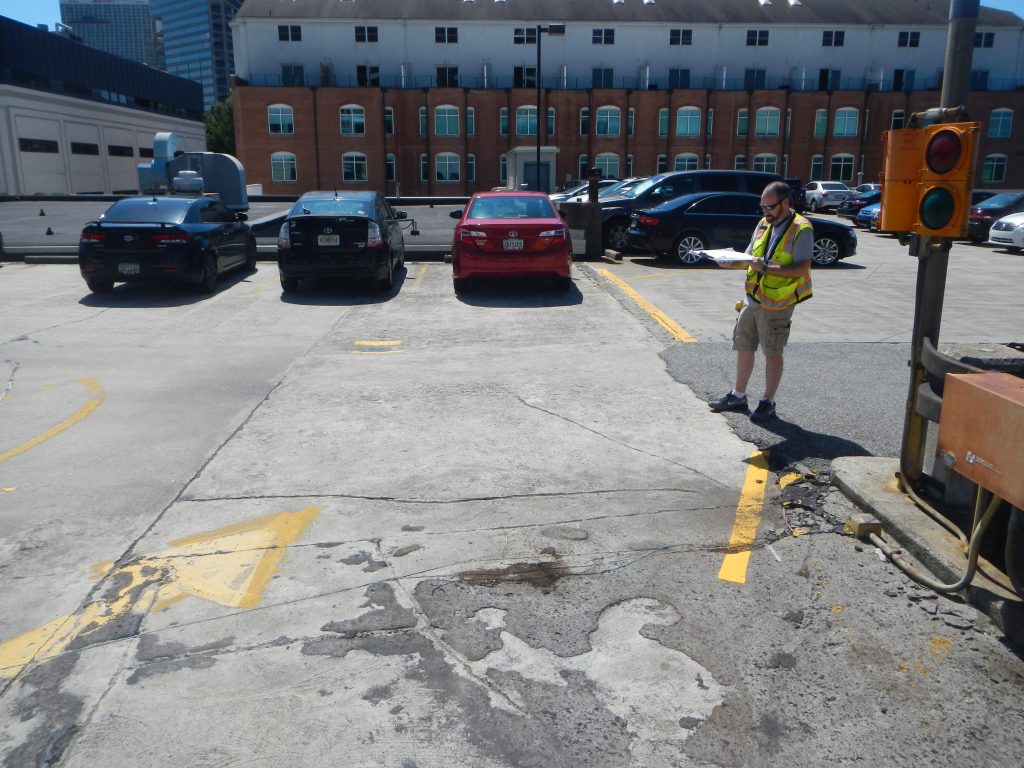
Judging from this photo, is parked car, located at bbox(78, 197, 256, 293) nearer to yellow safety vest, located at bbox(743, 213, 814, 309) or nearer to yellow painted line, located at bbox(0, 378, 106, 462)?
yellow painted line, located at bbox(0, 378, 106, 462)

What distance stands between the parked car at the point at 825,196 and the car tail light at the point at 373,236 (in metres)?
37.4

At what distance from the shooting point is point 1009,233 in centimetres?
2141

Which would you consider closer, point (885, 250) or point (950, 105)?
point (950, 105)

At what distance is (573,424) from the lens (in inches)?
270

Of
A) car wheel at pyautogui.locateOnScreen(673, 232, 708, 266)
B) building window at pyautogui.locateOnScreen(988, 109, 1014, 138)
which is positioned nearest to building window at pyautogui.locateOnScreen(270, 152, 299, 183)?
car wheel at pyautogui.locateOnScreen(673, 232, 708, 266)

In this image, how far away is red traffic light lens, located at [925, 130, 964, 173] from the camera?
4.40m

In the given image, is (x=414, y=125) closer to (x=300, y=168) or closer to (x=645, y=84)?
→ (x=300, y=168)

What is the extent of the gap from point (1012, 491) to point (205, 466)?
16.0ft

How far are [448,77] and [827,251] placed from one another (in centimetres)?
5273

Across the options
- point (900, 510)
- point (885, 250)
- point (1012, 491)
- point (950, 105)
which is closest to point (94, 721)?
point (1012, 491)

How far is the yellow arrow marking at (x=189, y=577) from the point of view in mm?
3766

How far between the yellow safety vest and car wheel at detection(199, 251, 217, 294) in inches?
386

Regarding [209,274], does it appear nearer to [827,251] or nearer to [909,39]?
[827,251]

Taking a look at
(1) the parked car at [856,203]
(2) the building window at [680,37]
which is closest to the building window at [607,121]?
(2) the building window at [680,37]
